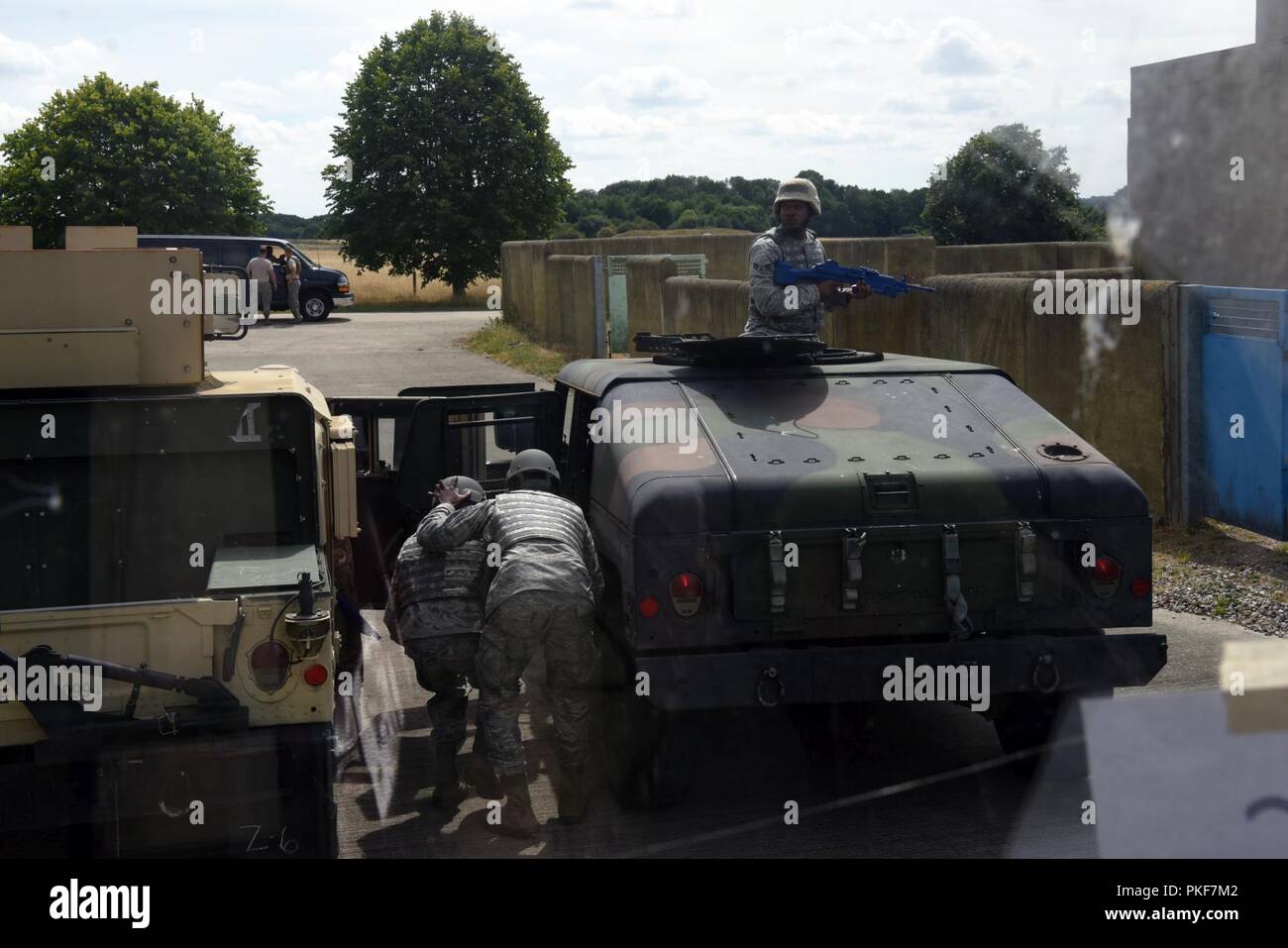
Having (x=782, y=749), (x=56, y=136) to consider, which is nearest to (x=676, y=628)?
(x=782, y=749)

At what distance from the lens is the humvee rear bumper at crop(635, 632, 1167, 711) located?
17.6 ft

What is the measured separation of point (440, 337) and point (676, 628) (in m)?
25.7

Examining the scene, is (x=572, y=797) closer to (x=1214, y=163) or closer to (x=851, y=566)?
(x=851, y=566)

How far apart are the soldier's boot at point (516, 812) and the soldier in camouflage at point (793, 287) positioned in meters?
2.71

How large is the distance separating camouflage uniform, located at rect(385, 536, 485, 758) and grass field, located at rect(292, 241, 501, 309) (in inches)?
1450

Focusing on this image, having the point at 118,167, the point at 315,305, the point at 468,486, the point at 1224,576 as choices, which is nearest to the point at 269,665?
the point at 468,486

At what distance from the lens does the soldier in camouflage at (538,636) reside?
224 inches

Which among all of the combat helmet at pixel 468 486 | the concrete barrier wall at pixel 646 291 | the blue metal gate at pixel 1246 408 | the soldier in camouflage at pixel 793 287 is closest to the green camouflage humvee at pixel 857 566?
the combat helmet at pixel 468 486

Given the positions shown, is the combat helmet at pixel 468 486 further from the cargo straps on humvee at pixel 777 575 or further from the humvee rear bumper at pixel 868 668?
the cargo straps on humvee at pixel 777 575

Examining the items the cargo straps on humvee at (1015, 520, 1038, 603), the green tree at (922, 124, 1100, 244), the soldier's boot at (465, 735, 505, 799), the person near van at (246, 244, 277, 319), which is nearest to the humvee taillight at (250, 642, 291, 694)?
the soldier's boot at (465, 735, 505, 799)

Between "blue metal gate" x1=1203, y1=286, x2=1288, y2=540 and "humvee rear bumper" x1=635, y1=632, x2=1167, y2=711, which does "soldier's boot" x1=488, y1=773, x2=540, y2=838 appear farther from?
"blue metal gate" x1=1203, y1=286, x2=1288, y2=540

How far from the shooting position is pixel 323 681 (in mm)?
4891

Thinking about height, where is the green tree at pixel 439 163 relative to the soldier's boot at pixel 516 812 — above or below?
above
